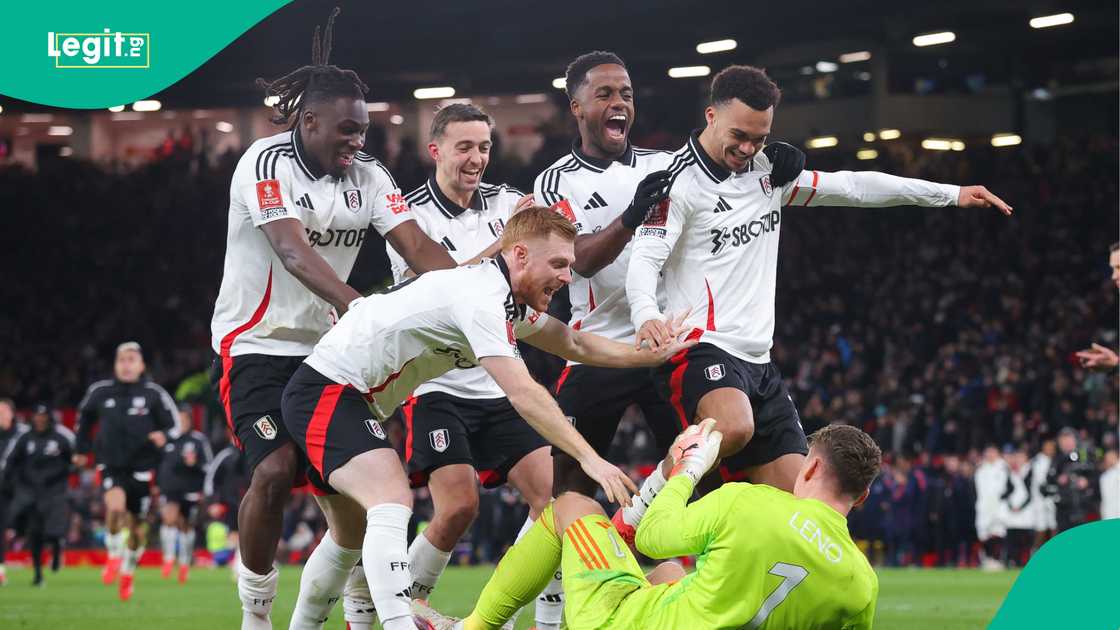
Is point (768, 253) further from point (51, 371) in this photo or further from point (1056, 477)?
point (51, 371)

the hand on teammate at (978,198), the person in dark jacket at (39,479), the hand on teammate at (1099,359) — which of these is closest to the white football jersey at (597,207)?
the hand on teammate at (978,198)

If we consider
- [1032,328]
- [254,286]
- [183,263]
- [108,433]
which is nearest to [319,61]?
[254,286]

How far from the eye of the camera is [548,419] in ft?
17.1

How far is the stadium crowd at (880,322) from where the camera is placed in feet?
73.4

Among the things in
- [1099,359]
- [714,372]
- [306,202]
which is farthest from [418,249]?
[1099,359]

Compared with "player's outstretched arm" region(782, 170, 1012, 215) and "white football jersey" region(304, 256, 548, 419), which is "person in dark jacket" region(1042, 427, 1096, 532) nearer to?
"player's outstretched arm" region(782, 170, 1012, 215)

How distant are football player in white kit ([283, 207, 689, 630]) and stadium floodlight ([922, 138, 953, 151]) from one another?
25.0m

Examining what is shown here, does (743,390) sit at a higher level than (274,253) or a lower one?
lower

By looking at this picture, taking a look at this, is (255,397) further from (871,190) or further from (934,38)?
(934,38)

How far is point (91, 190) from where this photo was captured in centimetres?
3275

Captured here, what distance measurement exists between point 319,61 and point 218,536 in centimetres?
1709

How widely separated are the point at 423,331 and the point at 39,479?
43.9 ft

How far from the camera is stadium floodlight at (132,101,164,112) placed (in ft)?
97.2
